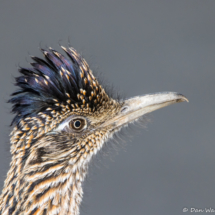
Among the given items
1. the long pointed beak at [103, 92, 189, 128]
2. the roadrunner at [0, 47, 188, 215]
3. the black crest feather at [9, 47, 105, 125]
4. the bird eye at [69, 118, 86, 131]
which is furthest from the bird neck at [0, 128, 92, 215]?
the long pointed beak at [103, 92, 189, 128]

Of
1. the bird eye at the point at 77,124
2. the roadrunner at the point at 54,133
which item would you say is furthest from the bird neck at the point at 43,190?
the bird eye at the point at 77,124

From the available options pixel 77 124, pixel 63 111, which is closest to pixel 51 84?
pixel 63 111

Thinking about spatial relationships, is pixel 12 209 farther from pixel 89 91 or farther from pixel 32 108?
pixel 89 91

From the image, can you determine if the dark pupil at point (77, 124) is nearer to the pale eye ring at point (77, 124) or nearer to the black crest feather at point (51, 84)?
the pale eye ring at point (77, 124)

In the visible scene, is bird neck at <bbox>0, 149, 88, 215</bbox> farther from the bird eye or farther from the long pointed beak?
the long pointed beak

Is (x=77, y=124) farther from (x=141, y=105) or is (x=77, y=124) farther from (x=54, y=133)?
(x=141, y=105)

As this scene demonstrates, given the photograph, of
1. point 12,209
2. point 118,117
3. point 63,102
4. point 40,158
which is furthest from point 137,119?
point 12,209
